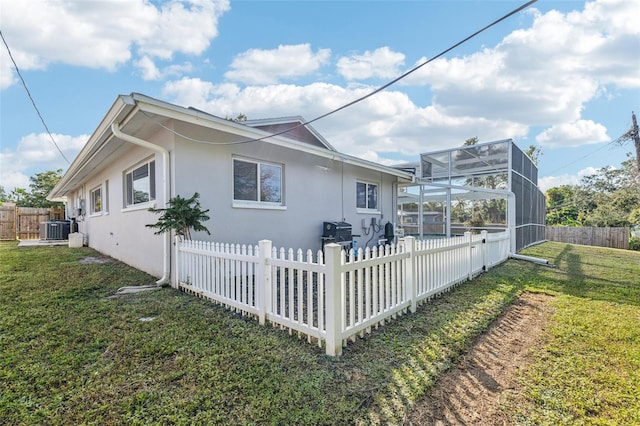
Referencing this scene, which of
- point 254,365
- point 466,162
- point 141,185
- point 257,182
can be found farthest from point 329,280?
point 466,162

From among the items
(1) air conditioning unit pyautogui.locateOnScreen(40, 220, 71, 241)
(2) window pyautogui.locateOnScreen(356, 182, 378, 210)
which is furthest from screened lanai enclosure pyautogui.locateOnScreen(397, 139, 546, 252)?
(1) air conditioning unit pyautogui.locateOnScreen(40, 220, 71, 241)

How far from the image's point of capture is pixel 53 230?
14.9m

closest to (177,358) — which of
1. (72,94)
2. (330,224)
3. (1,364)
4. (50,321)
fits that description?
(1,364)

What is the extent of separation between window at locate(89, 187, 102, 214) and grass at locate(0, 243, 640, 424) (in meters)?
7.53

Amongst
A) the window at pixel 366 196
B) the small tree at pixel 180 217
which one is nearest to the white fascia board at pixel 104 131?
the small tree at pixel 180 217

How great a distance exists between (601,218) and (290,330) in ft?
96.2

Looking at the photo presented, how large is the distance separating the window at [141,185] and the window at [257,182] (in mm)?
1767

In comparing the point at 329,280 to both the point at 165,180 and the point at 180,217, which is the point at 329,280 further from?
the point at 165,180

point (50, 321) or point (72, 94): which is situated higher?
point (72, 94)

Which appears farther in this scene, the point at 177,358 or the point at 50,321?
the point at 50,321

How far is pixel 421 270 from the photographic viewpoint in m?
4.38

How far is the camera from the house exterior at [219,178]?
5.41 meters

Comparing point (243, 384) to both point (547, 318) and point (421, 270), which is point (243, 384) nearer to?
point (421, 270)

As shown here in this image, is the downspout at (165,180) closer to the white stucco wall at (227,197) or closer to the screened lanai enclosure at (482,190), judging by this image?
the white stucco wall at (227,197)
